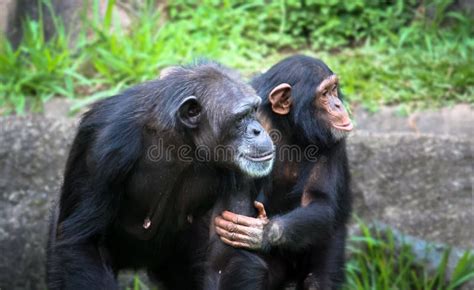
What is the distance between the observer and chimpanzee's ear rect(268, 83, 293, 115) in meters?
6.23

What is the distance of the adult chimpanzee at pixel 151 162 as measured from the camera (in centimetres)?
549

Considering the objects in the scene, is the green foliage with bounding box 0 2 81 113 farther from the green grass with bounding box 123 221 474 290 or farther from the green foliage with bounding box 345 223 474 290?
the green foliage with bounding box 345 223 474 290

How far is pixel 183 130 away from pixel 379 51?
4.21 metres

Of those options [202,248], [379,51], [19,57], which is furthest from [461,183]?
[19,57]

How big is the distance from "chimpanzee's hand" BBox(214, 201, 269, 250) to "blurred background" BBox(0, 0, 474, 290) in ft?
4.82

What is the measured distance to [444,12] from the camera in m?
9.59

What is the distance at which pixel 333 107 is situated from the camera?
20.6ft

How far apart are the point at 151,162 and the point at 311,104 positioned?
1.29 meters

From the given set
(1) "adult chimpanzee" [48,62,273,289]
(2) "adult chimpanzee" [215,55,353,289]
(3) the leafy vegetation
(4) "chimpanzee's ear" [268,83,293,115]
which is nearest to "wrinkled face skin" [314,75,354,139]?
(2) "adult chimpanzee" [215,55,353,289]

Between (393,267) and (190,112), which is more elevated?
(190,112)

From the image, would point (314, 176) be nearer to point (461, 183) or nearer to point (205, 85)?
point (205, 85)

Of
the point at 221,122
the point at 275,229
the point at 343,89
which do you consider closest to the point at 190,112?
the point at 221,122

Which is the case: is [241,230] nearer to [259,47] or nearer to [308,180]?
[308,180]

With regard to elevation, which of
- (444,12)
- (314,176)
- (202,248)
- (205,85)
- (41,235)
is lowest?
(41,235)
